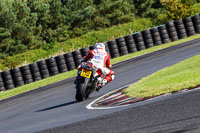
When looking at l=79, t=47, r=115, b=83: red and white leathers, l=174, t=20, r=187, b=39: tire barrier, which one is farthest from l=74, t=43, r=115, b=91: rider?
l=174, t=20, r=187, b=39: tire barrier

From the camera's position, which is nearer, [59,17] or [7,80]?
[7,80]

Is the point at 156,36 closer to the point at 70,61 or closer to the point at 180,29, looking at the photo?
the point at 180,29

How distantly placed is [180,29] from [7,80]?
10.4 m

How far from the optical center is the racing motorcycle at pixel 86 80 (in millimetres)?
→ 10797

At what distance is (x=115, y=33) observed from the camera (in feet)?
142

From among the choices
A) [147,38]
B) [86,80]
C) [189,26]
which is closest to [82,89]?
[86,80]

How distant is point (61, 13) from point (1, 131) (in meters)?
38.9

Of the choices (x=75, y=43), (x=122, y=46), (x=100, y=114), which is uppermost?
(x=100, y=114)

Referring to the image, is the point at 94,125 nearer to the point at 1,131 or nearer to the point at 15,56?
the point at 1,131

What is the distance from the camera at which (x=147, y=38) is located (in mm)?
22953

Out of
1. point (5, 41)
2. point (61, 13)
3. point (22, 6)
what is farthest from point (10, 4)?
point (61, 13)

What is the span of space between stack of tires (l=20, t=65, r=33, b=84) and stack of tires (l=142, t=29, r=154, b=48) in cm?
670

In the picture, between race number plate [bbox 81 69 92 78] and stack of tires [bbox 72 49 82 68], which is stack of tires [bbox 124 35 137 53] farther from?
race number plate [bbox 81 69 92 78]

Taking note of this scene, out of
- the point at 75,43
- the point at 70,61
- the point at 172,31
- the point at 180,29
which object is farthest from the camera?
the point at 75,43
